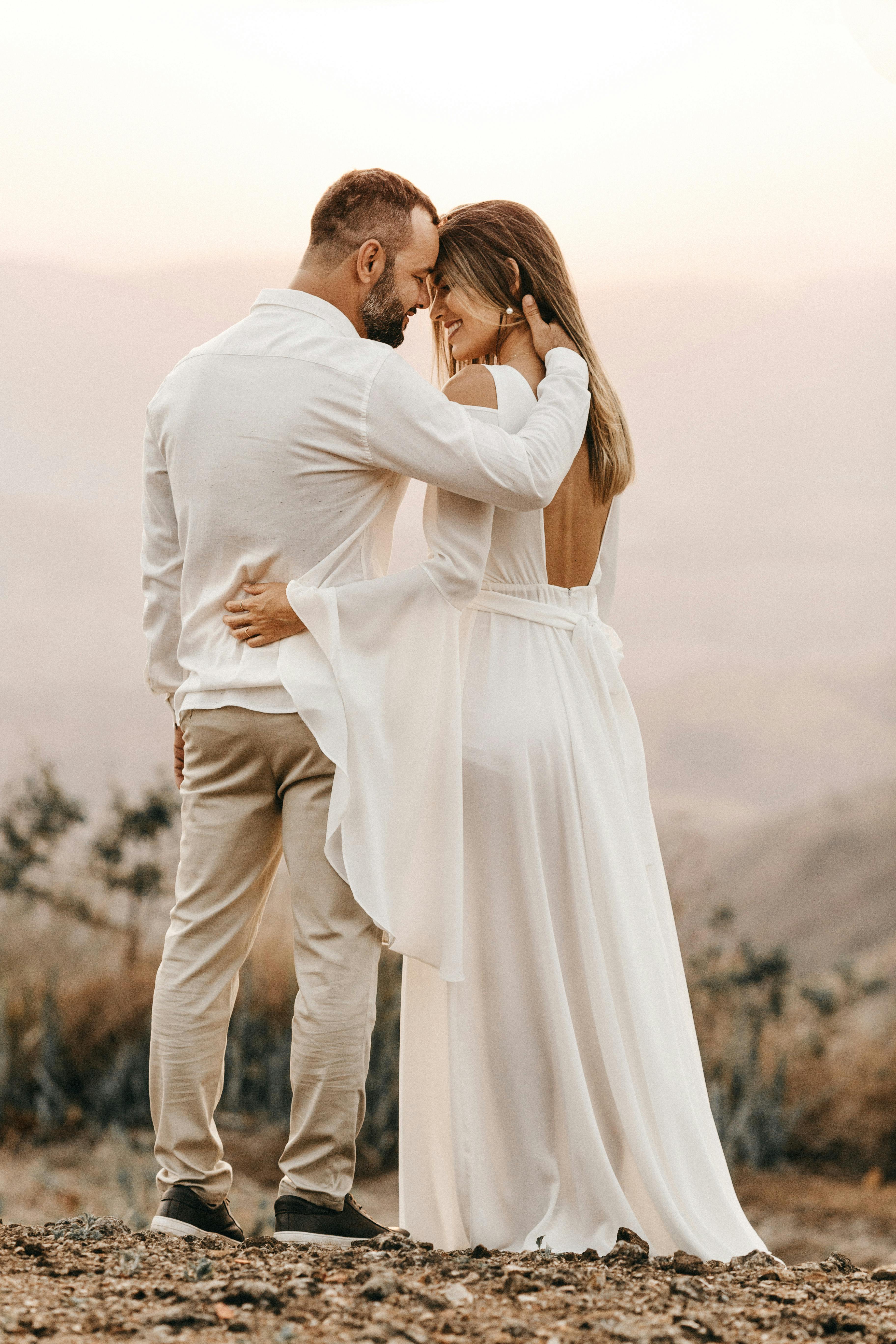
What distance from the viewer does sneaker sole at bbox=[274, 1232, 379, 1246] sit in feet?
6.56

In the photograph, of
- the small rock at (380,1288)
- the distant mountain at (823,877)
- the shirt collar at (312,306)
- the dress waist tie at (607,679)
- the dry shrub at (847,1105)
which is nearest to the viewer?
the small rock at (380,1288)

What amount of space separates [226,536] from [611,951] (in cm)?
100

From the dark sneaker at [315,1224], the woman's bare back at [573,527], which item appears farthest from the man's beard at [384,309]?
the dark sneaker at [315,1224]

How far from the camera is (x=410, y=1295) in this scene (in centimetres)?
171

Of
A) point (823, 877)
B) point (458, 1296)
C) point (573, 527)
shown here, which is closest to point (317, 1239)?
point (458, 1296)

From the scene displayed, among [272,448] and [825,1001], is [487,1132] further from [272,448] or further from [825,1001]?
[825,1001]

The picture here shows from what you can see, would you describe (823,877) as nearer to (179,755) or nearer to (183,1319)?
(179,755)

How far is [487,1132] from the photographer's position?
2.26 m

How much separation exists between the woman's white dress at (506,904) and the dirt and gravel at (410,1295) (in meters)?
0.15

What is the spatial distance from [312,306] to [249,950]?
3.61 feet

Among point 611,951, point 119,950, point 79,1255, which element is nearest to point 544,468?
point 611,951

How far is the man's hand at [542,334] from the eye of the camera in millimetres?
2463

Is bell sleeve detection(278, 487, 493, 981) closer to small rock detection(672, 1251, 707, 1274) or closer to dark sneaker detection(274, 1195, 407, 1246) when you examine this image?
dark sneaker detection(274, 1195, 407, 1246)

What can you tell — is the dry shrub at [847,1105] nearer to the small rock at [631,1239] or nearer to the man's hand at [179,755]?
the small rock at [631,1239]
